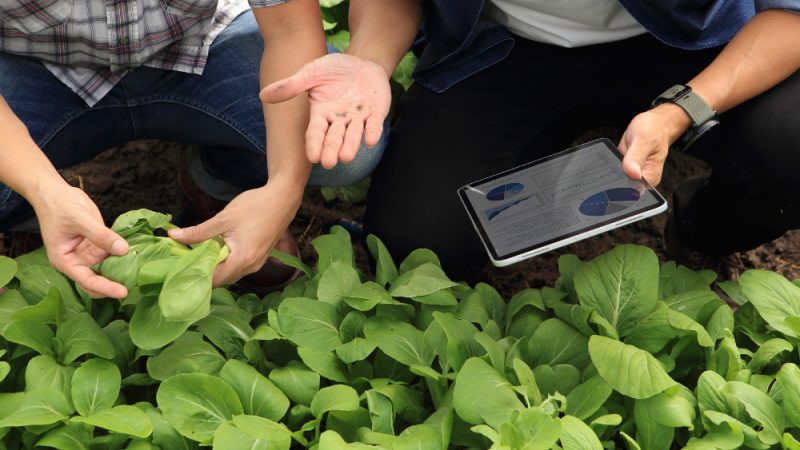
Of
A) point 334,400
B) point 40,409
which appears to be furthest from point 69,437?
point 334,400

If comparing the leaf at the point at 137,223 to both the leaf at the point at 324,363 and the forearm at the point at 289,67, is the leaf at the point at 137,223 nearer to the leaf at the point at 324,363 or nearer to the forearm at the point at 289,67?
the forearm at the point at 289,67

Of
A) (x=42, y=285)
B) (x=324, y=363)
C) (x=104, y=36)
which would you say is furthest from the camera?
(x=104, y=36)

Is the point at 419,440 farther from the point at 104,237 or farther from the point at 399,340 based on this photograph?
the point at 104,237

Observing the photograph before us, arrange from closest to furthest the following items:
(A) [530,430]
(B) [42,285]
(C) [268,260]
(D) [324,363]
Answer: (A) [530,430] < (D) [324,363] < (B) [42,285] < (C) [268,260]

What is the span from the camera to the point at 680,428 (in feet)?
4.21

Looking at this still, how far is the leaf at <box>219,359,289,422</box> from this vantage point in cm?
124

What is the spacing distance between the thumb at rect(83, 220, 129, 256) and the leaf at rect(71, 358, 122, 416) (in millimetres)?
176

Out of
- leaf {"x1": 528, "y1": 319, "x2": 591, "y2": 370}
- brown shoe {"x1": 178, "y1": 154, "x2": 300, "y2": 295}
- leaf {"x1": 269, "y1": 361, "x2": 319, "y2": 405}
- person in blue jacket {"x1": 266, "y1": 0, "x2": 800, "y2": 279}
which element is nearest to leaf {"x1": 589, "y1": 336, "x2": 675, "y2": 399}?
leaf {"x1": 528, "y1": 319, "x2": 591, "y2": 370}

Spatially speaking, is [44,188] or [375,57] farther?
[375,57]

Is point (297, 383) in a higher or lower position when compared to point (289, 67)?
lower

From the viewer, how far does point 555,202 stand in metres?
1.48

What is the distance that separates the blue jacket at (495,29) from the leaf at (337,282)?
0.49 meters

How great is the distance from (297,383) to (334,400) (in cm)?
10

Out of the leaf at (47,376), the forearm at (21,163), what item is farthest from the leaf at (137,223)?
the leaf at (47,376)
